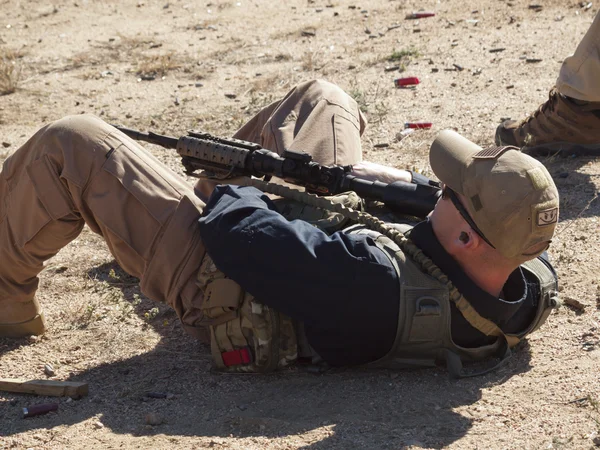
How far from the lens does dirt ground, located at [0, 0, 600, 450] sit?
9.99 ft

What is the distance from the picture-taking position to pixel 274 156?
356 cm

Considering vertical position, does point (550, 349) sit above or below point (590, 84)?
below

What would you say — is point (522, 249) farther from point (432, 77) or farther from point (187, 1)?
point (187, 1)

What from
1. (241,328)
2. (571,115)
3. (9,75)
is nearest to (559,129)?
(571,115)

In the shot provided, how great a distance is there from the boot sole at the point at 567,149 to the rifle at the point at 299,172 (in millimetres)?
2213

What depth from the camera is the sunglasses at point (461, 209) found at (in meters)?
2.97

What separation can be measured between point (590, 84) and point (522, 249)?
8.80ft

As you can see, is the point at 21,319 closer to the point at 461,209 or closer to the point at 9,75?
the point at 461,209

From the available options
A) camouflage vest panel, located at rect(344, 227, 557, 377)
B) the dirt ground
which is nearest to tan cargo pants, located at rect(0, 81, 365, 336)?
the dirt ground

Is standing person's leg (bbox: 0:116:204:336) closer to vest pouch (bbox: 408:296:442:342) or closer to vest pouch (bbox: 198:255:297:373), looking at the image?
vest pouch (bbox: 198:255:297:373)

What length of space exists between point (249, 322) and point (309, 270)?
1.22 ft

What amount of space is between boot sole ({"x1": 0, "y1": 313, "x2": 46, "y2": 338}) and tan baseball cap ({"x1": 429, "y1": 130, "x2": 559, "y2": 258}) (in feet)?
6.25

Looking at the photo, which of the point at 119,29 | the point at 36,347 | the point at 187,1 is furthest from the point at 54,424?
the point at 187,1

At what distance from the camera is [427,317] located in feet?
9.98
